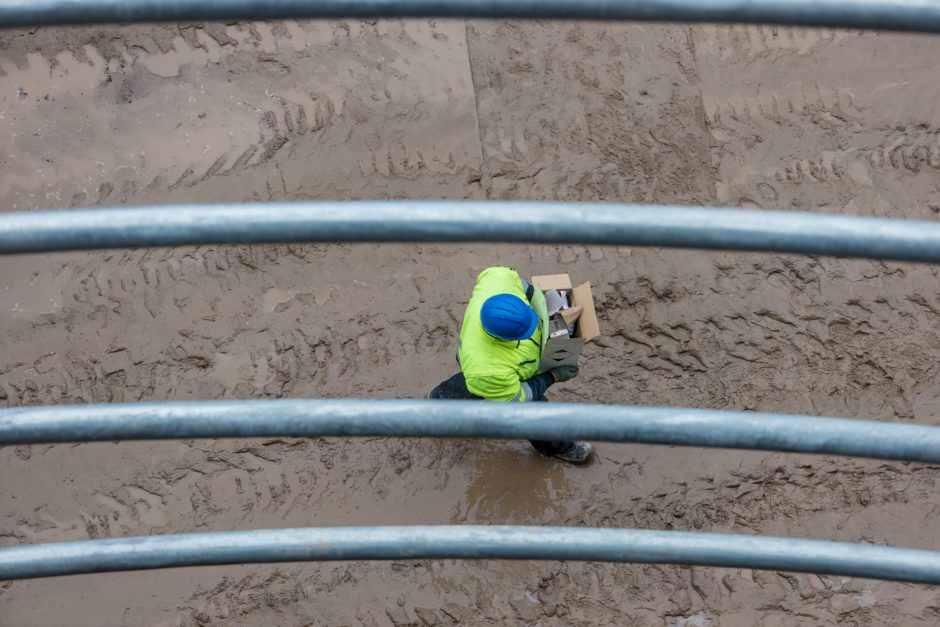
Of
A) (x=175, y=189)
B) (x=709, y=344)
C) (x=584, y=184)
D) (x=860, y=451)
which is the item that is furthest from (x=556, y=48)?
(x=860, y=451)

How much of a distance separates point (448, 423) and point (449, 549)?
41cm

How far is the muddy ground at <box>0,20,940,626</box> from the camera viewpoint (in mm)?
4668

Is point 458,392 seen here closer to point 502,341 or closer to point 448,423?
point 502,341

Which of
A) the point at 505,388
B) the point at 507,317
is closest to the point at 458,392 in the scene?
the point at 505,388

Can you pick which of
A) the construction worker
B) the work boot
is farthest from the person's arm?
the work boot

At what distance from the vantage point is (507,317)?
12.3 ft

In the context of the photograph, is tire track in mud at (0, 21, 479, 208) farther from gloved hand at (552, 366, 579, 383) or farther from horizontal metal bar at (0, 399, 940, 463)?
horizontal metal bar at (0, 399, 940, 463)

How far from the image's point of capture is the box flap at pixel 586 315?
4.38 m

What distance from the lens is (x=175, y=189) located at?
5.32 m

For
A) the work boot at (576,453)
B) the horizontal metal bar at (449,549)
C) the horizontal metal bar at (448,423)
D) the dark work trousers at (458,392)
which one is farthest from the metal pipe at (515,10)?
the work boot at (576,453)

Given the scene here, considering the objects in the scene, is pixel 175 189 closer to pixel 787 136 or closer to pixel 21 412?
pixel 21 412

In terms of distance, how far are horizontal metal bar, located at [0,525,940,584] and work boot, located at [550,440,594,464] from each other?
245 cm

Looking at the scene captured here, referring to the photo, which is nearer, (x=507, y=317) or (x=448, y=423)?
(x=448, y=423)

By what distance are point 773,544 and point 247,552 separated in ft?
4.88
